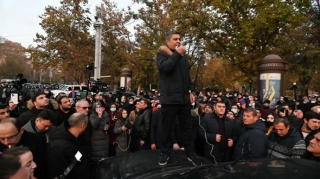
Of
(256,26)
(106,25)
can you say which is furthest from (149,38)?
(256,26)

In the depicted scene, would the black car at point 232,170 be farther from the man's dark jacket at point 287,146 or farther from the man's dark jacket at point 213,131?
the man's dark jacket at point 213,131

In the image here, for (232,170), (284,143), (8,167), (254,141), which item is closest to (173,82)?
(254,141)

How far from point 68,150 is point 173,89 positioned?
5.01 feet

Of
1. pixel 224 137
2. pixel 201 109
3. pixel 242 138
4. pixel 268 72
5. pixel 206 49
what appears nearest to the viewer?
pixel 242 138

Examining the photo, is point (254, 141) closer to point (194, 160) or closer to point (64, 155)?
point (194, 160)

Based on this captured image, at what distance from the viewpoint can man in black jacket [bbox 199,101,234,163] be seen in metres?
6.11

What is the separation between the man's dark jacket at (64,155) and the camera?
384 centimetres

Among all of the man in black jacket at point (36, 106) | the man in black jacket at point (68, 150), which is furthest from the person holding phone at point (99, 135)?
the man in black jacket at point (68, 150)

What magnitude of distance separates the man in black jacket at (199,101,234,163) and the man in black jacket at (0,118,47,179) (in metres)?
3.07

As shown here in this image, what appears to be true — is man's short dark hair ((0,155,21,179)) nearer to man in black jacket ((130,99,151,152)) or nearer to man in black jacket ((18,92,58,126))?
man in black jacket ((18,92,58,126))

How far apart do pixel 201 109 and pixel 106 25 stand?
29.4 metres

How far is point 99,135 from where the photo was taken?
6.95 m

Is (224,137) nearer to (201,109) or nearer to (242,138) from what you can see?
(242,138)

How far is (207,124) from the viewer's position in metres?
6.23
